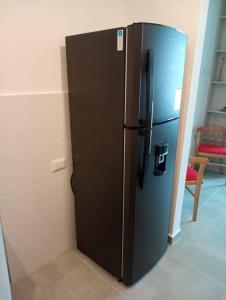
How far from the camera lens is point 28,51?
4.43 feet

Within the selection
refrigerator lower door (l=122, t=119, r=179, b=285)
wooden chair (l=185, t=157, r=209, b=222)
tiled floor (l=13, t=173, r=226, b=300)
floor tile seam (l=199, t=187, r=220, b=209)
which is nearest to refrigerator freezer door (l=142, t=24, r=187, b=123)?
refrigerator lower door (l=122, t=119, r=179, b=285)

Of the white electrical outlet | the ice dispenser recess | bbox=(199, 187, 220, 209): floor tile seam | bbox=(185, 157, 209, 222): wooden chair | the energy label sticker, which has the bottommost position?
bbox=(199, 187, 220, 209): floor tile seam

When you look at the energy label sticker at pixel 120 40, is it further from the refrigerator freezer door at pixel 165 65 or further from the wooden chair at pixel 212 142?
the wooden chair at pixel 212 142

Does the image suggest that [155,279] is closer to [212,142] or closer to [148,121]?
[148,121]

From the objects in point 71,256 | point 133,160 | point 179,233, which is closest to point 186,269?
point 179,233

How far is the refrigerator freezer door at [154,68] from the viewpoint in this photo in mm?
1101

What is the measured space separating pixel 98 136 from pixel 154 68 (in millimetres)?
526

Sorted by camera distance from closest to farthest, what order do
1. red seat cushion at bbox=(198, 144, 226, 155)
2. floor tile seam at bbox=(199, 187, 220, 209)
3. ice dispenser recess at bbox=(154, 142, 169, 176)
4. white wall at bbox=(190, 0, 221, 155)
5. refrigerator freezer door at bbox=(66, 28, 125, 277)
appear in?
refrigerator freezer door at bbox=(66, 28, 125, 277), ice dispenser recess at bbox=(154, 142, 169, 176), floor tile seam at bbox=(199, 187, 220, 209), white wall at bbox=(190, 0, 221, 155), red seat cushion at bbox=(198, 144, 226, 155)

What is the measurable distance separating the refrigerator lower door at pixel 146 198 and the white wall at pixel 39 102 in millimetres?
326

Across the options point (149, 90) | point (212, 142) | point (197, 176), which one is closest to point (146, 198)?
point (149, 90)

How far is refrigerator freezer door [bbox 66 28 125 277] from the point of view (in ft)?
4.01

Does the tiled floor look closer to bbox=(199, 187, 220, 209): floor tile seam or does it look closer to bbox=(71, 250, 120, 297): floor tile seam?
bbox=(71, 250, 120, 297): floor tile seam

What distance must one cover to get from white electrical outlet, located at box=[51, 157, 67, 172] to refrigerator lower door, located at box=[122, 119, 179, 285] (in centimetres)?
60

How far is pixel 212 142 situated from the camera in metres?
3.58
